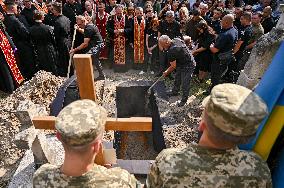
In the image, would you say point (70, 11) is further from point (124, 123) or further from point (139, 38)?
point (124, 123)

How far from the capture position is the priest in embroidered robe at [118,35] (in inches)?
313

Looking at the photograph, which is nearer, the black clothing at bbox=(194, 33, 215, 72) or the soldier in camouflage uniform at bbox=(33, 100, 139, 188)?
the soldier in camouflage uniform at bbox=(33, 100, 139, 188)

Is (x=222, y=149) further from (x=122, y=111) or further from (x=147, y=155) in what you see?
(x=122, y=111)

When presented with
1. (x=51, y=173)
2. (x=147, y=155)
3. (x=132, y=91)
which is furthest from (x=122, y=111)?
(x=51, y=173)

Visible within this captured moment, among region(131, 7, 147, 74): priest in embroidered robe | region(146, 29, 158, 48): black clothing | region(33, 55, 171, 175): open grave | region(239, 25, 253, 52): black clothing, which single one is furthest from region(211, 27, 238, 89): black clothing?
region(131, 7, 147, 74): priest in embroidered robe

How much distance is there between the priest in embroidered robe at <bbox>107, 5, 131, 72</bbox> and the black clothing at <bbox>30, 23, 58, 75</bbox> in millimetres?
1533

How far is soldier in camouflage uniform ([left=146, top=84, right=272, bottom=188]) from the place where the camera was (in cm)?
192

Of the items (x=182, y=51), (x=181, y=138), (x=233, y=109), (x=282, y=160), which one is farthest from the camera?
(x=182, y=51)

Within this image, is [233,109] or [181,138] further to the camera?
[181,138]

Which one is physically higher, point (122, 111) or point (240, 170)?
point (240, 170)

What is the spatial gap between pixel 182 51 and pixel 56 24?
10.0ft

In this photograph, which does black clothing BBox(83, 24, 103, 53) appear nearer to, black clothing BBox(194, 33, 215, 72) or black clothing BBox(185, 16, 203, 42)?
black clothing BBox(185, 16, 203, 42)

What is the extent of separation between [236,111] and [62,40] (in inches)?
248

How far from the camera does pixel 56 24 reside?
23.6 feet
